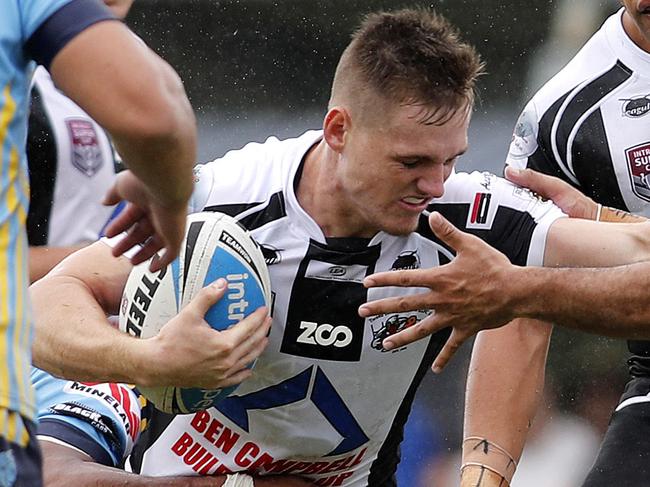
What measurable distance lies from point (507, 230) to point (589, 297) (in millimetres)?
400

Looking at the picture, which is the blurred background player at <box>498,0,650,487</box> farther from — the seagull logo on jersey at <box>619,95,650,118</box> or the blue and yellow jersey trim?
the blue and yellow jersey trim

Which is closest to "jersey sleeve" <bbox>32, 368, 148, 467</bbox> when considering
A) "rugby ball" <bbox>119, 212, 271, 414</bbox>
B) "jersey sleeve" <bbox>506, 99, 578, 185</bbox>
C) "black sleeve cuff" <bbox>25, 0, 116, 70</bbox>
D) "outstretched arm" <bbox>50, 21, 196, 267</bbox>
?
"rugby ball" <bbox>119, 212, 271, 414</bbox>

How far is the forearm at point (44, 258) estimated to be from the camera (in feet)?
15.4

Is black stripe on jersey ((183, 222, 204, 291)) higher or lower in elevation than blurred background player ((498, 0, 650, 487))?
lower

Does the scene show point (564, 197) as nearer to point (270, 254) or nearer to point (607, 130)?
point (607, 130)

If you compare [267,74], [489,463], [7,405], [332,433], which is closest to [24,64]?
[7,405]

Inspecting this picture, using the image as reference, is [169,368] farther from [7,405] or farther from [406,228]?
[7,405]

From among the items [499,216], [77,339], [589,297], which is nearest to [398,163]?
[499,216]

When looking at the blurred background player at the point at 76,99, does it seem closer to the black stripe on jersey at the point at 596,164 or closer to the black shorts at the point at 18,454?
the black shorts at the point at 18,454

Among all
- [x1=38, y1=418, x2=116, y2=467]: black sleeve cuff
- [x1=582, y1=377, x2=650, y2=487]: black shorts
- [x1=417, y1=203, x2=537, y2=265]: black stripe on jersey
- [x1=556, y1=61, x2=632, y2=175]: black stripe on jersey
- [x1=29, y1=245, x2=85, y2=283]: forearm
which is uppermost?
[x1=556, y1=61, x2=632, y2=175]: black stripe on jersey

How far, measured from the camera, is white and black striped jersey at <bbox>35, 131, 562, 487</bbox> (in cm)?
415

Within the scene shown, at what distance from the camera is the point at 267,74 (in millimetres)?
Answer: 9086

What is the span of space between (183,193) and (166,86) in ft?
0.81

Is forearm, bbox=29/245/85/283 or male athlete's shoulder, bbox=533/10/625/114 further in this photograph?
male athlete's shoulder, bbox=533/10/625/114
